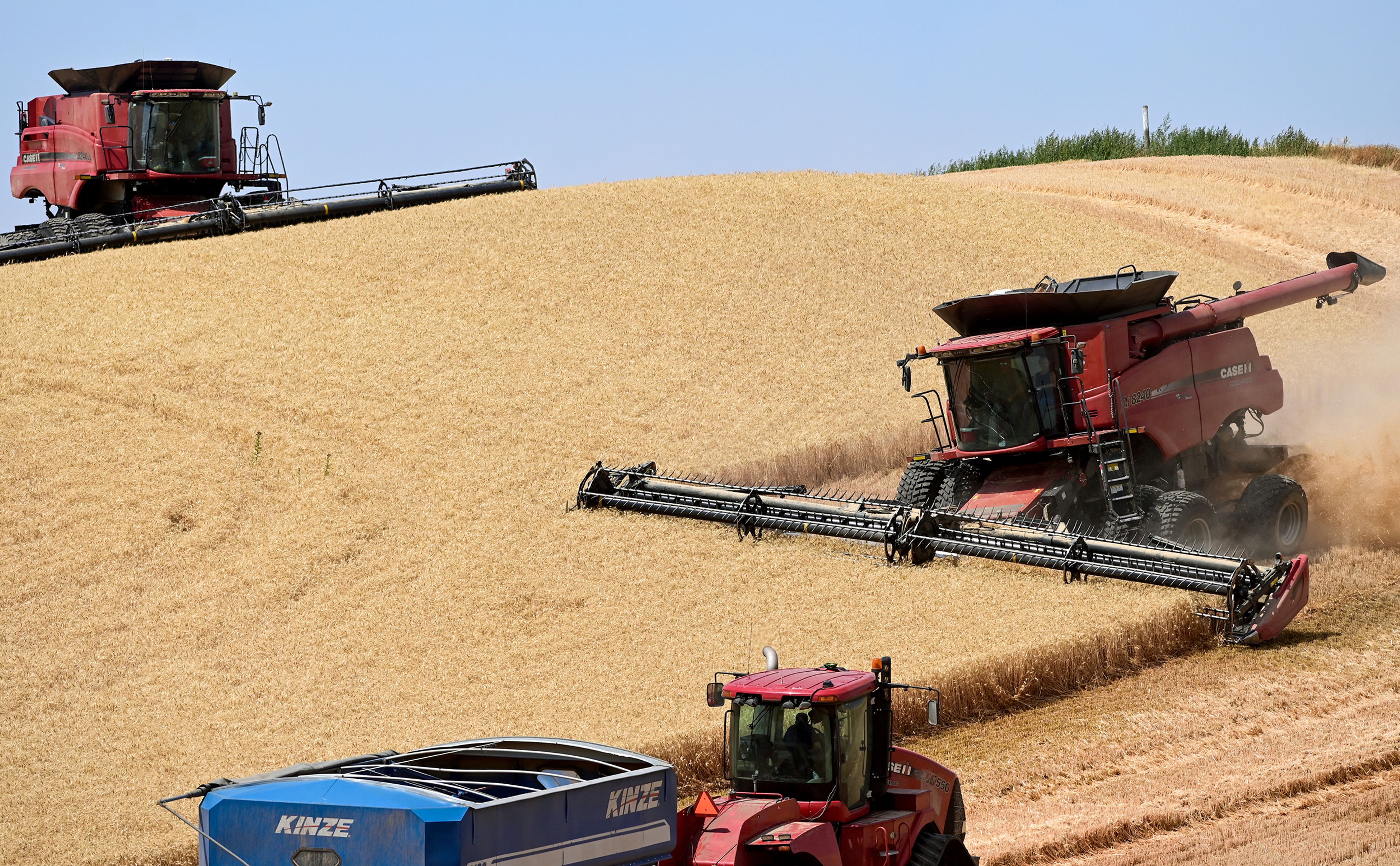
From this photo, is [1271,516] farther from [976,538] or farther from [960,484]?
[976,538]

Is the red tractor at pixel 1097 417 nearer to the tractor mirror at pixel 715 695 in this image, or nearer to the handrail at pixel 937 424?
Answer: the handrail at pixel 937 424

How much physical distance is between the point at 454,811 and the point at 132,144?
826 inches

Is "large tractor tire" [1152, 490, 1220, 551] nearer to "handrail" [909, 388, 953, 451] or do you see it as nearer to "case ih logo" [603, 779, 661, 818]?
"handrail" [909, 388, 953, 451]

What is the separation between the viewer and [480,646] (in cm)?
1157

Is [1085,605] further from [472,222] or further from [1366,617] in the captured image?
[472,222]

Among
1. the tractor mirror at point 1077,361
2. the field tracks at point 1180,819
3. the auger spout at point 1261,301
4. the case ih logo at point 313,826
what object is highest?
the auger spout at point 1261,301

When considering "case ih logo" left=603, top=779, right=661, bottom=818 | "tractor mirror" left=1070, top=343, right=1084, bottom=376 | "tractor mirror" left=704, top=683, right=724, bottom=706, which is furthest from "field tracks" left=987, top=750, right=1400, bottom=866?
"tractor mirror" left=1070, top=343, right=1084, bottom=376

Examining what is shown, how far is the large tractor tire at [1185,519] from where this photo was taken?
12422 mm

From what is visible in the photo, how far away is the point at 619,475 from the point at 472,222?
11263 mm

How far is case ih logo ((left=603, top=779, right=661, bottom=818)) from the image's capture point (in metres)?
5.16

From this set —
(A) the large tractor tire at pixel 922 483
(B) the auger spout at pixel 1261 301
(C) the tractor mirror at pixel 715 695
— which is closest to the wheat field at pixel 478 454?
(A) the large tractor tire at pixel 922 483

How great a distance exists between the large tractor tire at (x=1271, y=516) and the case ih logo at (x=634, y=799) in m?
9.34

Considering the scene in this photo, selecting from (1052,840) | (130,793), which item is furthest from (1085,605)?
(130,793)

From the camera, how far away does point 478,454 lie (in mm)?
16406
